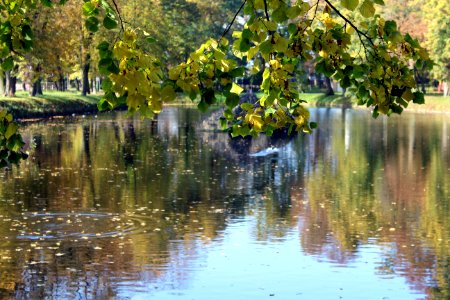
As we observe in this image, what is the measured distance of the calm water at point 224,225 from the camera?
673 inches

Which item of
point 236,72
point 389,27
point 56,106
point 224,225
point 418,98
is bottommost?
point 224,225

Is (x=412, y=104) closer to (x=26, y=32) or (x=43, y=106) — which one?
(x=43, y=106)

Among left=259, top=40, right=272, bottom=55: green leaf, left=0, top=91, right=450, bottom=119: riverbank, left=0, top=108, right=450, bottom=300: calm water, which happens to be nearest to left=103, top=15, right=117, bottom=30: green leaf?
left=259, top=40, right=272, bottom=55: green leaf

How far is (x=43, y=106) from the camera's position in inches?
3123

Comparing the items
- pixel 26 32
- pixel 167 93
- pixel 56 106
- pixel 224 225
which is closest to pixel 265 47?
pixel 167 93

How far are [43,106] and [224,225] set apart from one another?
57.7 metres

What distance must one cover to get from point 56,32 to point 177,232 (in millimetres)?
61550

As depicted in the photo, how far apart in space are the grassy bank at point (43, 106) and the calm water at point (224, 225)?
27.2 m

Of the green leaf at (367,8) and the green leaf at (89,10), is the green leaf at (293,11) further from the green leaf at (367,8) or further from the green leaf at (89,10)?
the green leaf at (89,10)

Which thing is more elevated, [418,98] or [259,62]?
[259,62]

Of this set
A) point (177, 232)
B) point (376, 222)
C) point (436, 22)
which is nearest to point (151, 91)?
point (177, 232)

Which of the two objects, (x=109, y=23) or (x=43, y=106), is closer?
(x=109, y=23)

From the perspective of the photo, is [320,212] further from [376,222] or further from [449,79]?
[449,79]

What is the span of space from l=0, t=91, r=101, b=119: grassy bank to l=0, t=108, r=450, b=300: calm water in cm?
2721
